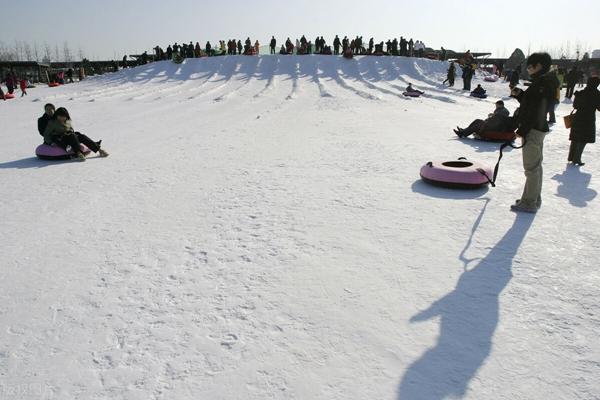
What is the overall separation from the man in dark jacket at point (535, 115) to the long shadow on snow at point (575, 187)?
88cm

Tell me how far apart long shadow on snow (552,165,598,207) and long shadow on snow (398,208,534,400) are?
6.96 feet

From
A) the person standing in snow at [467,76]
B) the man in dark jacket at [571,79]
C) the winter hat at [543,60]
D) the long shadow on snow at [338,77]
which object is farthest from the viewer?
the person standing in snow at [467,76]

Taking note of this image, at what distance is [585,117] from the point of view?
656cm

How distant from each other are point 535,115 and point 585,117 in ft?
10.7

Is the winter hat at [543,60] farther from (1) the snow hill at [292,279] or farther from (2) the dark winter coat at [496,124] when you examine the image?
(2) the dark winter coat at [496,124]

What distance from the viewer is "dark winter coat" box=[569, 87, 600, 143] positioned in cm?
647

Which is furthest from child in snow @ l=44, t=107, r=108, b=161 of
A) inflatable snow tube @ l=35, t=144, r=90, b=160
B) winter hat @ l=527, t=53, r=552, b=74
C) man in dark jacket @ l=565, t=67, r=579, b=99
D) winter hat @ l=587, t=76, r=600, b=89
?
man in dark jacket @ l=565, t=67, r=579, b=99

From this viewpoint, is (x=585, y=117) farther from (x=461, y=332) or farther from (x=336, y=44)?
(x=336, y=44)

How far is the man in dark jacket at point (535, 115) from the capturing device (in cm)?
405

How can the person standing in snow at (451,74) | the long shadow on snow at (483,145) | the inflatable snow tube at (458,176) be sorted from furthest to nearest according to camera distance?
the person standing in snow at (451,74) < the long shadow on snow at (483,145) < the inflatable snow tube at (458,176)

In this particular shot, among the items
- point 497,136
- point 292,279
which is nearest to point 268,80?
point 497,136

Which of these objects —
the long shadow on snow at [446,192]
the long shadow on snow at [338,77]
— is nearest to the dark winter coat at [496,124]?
the long shadow on snow at [446,192]

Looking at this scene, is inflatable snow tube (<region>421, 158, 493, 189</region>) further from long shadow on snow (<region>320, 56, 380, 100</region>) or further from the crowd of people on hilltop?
the crowd of people on hilltop

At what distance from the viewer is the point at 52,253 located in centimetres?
372
